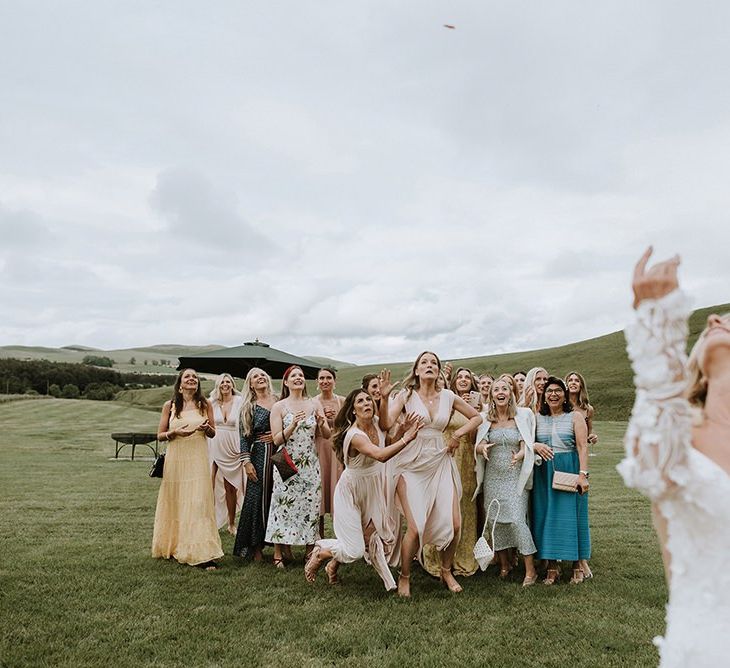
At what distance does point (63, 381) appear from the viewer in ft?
198

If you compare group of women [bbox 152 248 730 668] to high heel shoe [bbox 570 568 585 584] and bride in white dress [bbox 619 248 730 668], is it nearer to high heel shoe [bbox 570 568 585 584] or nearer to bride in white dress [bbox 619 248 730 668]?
high heel shoe [bbox 570 568 585 584]

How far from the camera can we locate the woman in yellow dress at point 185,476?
8.01 m

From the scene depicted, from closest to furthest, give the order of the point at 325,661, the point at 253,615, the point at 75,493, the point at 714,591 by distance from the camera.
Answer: the point at 714,591, the point at 325,661, the point at 253,615, the point at 75,493

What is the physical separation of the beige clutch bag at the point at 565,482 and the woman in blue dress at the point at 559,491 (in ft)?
0.20

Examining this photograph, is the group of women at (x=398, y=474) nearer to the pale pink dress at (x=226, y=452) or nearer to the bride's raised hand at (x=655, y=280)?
the pale pink dress at (x=226, y=452)

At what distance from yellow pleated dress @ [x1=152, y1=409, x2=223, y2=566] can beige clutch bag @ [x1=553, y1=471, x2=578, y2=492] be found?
416 cm

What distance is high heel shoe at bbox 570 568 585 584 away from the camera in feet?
23.5

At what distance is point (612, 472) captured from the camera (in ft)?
56.4

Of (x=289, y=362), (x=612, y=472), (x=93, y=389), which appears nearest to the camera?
(x=289, y=362)

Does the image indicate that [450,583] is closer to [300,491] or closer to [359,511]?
[359,511]

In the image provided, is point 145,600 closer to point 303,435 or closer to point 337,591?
point 337,591

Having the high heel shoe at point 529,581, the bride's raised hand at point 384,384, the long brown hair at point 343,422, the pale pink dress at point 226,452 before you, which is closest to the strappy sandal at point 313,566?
the long brown hair at point 343,422

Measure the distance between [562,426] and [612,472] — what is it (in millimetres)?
10772

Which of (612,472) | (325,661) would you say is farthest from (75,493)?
(612,472)
